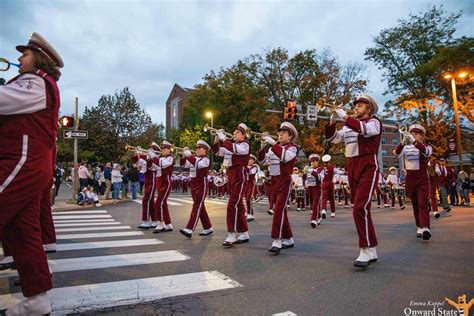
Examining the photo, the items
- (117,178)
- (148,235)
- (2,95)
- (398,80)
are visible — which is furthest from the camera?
(398,80)

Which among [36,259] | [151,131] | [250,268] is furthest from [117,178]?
[151,131]

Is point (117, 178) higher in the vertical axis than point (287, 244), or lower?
higher

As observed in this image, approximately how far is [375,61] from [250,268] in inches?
1476

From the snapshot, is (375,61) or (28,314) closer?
(28,314)

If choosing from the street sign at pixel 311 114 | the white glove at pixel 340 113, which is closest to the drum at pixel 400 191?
the street sign at pixel 311 114

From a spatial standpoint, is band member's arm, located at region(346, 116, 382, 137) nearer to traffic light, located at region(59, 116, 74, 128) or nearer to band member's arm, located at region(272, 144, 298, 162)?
band member's arm, located at region(272, 144, 298, 162)

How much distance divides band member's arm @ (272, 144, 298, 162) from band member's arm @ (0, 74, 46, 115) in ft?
12.4

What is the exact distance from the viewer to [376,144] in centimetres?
510

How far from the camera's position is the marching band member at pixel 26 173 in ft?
9.27

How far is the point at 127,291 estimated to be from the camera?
382cm

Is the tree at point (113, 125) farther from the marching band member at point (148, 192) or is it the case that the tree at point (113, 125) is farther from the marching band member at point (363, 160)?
the marching band member at point (363, 160)

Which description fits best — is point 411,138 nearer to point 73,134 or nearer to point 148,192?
point 148,192

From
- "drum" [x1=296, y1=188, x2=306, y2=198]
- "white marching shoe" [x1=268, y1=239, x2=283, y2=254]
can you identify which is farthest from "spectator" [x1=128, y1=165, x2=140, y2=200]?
"white marching shoe" [x1=268, y1=239, x2=283, y2=254]

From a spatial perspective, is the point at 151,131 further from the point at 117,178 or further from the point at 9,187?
the point at 9,187
